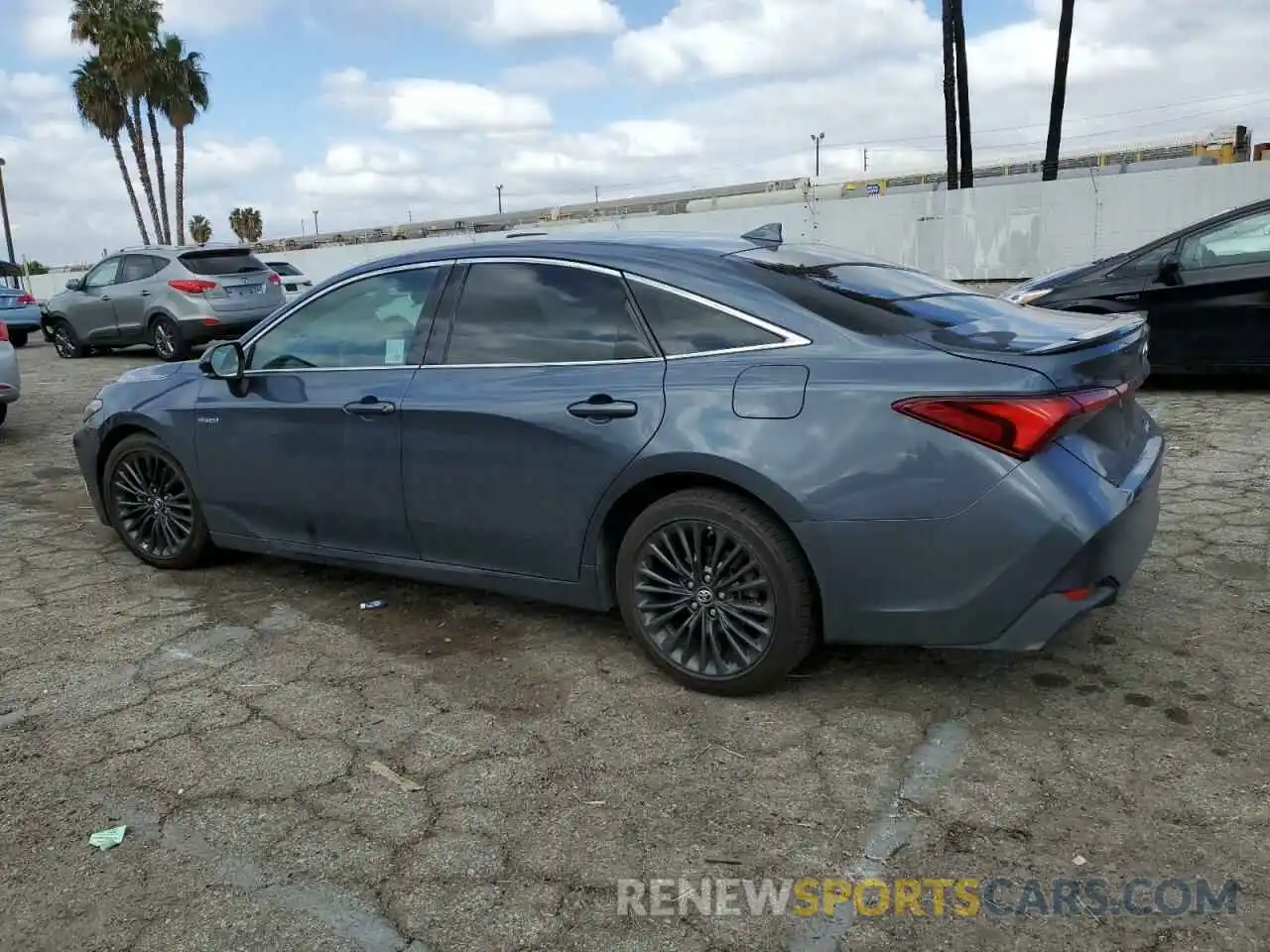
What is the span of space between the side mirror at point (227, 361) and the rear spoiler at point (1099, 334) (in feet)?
10.5

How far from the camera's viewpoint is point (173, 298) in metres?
14.1

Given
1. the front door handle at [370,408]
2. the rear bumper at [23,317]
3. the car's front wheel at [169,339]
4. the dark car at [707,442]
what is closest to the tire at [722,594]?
the dark car at [707,442]

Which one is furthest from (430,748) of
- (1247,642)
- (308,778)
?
(1247,642)

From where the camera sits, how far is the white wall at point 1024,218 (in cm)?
1988

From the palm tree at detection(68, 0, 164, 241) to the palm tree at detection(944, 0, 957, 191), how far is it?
89.6ft

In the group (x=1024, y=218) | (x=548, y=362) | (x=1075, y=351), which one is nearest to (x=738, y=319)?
(x=548, y=362)

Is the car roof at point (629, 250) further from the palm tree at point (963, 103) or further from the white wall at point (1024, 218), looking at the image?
the palm tree at point (963, 103)

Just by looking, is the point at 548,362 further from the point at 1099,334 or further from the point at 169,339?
the point at 169,339

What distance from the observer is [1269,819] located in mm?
2625

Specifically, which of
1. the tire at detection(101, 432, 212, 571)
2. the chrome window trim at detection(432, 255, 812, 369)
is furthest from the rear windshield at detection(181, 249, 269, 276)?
the chrome window trim at detection(432, 255, 812, 369)

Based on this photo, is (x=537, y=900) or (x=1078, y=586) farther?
(x=1078, y=586)

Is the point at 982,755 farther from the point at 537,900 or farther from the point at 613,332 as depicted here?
the point at 613,332

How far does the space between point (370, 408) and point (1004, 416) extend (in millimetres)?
2314

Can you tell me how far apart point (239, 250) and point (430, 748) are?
43.2 ft
